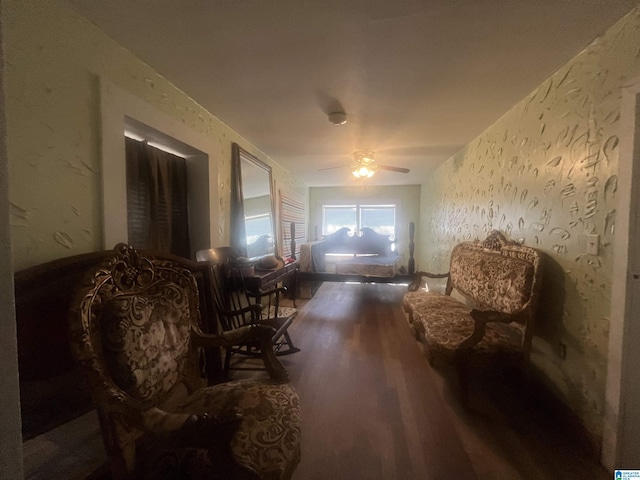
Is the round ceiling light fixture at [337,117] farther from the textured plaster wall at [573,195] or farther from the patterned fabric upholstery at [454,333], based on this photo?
the patterned fabric upholstery at [454,333]

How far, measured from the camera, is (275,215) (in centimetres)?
379

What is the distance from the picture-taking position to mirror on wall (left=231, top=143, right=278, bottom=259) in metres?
2.64

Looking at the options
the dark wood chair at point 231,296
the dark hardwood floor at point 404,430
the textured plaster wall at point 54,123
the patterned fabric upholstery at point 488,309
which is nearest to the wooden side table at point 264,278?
the dark wood chair at point 231,296

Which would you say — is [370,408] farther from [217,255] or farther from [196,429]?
[217,255]

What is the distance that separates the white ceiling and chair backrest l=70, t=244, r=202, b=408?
1.23 meters

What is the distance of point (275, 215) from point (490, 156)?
9.35 ft

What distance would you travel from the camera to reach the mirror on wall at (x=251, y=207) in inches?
104

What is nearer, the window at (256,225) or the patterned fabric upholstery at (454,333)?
the patterned fabric upholstery at (454,333)

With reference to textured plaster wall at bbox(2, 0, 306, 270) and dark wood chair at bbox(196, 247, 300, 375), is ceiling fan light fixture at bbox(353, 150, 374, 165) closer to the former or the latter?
dark wood chair at bbox(196, 247, 300, 375)

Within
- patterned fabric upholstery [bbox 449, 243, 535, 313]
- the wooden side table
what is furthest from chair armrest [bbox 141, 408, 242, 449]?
patterned fabric upholstery [bbox 449, 243, 535, 313]

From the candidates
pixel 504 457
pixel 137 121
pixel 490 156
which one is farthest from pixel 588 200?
pixel 137 121

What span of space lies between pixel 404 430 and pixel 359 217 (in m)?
5.19

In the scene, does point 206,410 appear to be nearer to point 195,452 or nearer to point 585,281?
point 195,452

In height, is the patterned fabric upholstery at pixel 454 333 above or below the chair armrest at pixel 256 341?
below
